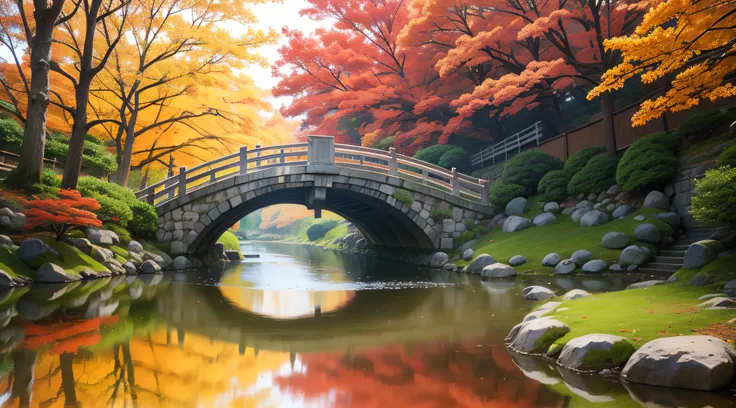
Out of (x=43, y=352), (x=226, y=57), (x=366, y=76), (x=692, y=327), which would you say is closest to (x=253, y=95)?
(x=226, y=57)

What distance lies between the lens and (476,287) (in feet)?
37.7

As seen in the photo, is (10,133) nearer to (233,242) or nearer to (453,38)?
(233,242)

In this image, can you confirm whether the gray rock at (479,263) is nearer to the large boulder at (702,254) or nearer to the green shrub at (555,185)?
the green shrub at (555,185)

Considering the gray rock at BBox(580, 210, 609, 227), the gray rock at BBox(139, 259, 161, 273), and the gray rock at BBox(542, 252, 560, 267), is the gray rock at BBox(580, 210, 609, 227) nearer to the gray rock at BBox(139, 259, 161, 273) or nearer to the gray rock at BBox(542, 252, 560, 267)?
the gray rock at BBox(542, 252, 560, 267)

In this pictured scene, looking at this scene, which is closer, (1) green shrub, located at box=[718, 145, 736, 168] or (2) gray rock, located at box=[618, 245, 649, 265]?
(1) green shrub, located at box=[718, 145, 736, 168]

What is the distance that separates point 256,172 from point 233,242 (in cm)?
1078

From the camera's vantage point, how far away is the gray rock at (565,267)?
1256 cm

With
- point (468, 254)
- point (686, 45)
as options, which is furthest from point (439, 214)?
point (686, 45)

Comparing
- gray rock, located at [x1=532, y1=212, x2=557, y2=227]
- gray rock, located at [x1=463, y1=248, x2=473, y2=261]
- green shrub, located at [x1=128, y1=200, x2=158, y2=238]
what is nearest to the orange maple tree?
green shrub, located at [x1=128, y1=200, x2=158, y2=238]

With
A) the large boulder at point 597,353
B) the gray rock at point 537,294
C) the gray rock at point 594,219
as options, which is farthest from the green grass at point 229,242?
the large boulder at point 597,353

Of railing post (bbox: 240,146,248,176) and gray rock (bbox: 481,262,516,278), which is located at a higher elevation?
railing post (bbox: 240,146,248,176)

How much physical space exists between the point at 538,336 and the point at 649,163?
31.5 feet

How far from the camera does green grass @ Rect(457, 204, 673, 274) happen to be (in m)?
12.7

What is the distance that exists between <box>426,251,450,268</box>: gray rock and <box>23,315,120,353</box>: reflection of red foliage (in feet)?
38.9
